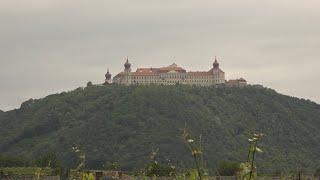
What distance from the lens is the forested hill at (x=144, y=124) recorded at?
485 ft

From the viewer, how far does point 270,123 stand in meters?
176

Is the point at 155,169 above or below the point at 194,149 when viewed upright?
below

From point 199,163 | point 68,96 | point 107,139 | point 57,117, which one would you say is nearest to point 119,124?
point 107,139

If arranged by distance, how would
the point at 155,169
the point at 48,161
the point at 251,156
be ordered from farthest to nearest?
1. the point at 155,169
2. the point at 48,161
3. the point at 251,156

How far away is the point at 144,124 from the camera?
16712cm

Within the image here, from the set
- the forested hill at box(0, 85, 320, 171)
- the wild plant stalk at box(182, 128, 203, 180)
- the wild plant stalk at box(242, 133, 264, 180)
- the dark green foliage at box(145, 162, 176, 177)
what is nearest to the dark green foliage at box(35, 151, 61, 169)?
the dark green foliage at box(145, 162, 176, 177)

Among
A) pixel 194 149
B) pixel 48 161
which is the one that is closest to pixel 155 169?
pixel 48 161

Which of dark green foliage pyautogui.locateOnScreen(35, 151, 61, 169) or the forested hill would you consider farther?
the forested hill

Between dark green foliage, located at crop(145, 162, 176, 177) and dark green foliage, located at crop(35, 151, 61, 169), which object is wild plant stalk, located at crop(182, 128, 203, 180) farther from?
dark green foliage, located at crop(35, 151, 61, 169)

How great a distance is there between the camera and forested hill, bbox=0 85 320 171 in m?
148

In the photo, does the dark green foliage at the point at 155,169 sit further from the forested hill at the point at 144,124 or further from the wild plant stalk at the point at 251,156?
the forested hill at the point at 144,124

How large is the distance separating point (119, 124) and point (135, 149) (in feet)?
75.3

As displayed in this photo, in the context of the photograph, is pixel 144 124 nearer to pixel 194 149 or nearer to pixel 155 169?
pixel 155 169

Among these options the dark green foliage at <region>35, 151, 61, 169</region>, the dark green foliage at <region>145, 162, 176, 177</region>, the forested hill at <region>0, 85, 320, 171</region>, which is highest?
the forested hill at <region>0, 85, 320, 171</region>
